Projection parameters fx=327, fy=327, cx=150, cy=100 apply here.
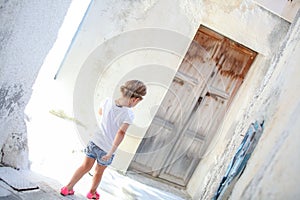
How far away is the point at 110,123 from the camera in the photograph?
346 centimetres

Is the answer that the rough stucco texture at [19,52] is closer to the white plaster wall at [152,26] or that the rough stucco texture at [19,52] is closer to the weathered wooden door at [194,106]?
the white plaster wall at [152,26]

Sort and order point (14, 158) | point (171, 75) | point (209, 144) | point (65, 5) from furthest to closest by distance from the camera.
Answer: point (209, 144), point (171, 75), point (14, 158), point (65, 5)

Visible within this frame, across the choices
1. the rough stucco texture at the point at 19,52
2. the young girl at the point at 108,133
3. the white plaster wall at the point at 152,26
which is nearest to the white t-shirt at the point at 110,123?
the young girl at the point at 108,133

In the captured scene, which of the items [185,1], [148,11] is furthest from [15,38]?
[185,1]

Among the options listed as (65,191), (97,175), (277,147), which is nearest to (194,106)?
(97,175)

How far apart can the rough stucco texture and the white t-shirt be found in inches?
31.1

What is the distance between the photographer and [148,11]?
4789 millimetres

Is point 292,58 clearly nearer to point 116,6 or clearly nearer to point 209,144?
point 116,6

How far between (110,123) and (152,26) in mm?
1978

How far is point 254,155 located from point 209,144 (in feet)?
13.9

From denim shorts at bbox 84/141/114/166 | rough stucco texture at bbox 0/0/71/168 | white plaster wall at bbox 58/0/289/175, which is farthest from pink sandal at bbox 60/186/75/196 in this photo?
white plaster wall at bbox 58/0/289/175

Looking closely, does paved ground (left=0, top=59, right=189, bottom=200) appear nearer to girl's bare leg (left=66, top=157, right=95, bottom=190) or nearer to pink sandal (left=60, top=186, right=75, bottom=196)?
pink sandal (left=60, top=186, right=75, bottom=196)

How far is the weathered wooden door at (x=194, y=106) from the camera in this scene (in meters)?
→ 5.36

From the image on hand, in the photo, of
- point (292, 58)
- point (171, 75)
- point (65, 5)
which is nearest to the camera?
point (292, 58)
